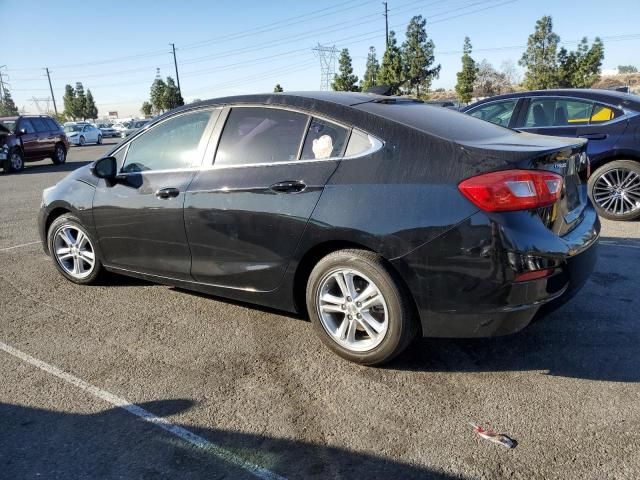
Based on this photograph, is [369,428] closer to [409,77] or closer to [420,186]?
[420,186]

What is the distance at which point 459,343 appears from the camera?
3535 millimetres

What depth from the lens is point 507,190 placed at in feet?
9.00

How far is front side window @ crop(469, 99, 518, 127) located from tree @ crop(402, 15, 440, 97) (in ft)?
124

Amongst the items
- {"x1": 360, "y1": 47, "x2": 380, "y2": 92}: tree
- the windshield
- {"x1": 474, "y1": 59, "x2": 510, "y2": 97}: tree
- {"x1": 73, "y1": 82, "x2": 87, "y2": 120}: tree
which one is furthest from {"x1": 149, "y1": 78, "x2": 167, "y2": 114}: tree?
the windshield

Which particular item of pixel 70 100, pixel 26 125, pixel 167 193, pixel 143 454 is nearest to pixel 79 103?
pixel 70 100

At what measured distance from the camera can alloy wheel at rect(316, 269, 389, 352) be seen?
313 centimetres

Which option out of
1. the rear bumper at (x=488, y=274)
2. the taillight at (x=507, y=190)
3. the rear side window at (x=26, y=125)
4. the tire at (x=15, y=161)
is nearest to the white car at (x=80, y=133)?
the rear side window at (x=26, y=125)

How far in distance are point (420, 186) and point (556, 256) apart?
815 millimetres

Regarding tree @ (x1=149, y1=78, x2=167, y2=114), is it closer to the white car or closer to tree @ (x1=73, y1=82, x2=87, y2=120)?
tree @ (x1=73, y1=82, x2=87, y2=120)

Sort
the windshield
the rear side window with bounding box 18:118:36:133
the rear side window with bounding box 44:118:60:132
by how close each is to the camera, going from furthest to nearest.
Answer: the rear side window with bounding box 44:118:60:132
the rear side window with bounding box 18:118:36:133
the windshield

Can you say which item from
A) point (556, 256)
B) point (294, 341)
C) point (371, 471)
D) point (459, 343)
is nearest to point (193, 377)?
point (294, 341)

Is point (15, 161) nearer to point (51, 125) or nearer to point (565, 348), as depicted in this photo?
point (51, 125)

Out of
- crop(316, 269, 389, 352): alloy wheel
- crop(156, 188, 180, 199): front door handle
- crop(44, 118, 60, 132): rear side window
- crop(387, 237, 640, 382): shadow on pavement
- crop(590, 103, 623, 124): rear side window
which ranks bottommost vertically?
crop(387, 237, 640, 382): shadow on pavement

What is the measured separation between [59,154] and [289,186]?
1927cm
